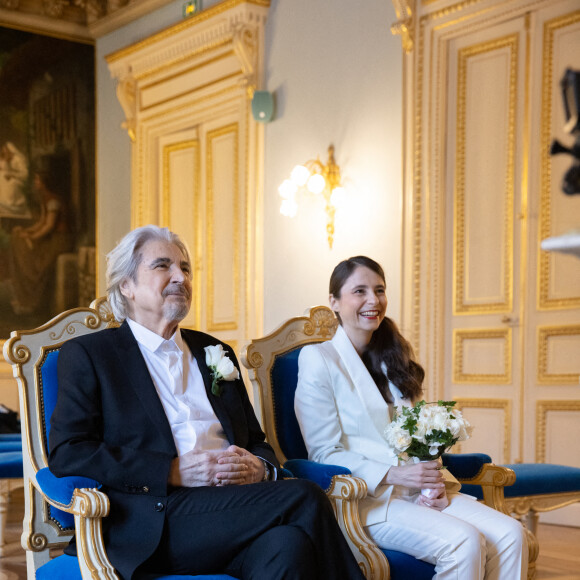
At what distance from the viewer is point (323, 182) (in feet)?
24.9

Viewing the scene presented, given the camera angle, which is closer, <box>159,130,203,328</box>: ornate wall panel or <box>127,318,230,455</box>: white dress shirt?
<box>127,318,230,455</box>: white dress shirt

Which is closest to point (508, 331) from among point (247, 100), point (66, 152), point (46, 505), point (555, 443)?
point (555, 443)

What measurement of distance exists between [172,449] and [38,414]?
0.65 meters

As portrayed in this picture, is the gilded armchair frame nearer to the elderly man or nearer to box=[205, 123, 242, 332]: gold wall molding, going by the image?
the elderly man

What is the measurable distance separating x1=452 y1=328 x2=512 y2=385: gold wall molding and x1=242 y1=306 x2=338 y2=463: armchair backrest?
293 centimetres

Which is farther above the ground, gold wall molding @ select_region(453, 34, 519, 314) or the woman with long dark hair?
gold wall molding @ select_region(453, 34, 519, 314)

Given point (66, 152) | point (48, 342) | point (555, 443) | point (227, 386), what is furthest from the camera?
point (66, 152)

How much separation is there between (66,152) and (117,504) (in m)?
8.28

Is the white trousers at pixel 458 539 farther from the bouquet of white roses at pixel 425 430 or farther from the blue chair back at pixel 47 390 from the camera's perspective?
the blue chair back at pixel 47 390

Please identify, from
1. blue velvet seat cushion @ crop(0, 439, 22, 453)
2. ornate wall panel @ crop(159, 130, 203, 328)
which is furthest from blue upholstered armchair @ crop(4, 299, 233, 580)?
ornate wall panel @ crop(159, 130, 203, 328)

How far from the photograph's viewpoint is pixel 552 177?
6.14 metres

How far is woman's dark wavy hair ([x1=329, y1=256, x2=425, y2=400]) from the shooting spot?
3436 mm

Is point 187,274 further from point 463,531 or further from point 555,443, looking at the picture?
point 555,443

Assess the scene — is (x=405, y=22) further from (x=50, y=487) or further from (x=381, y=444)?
(x=50, y=487)
